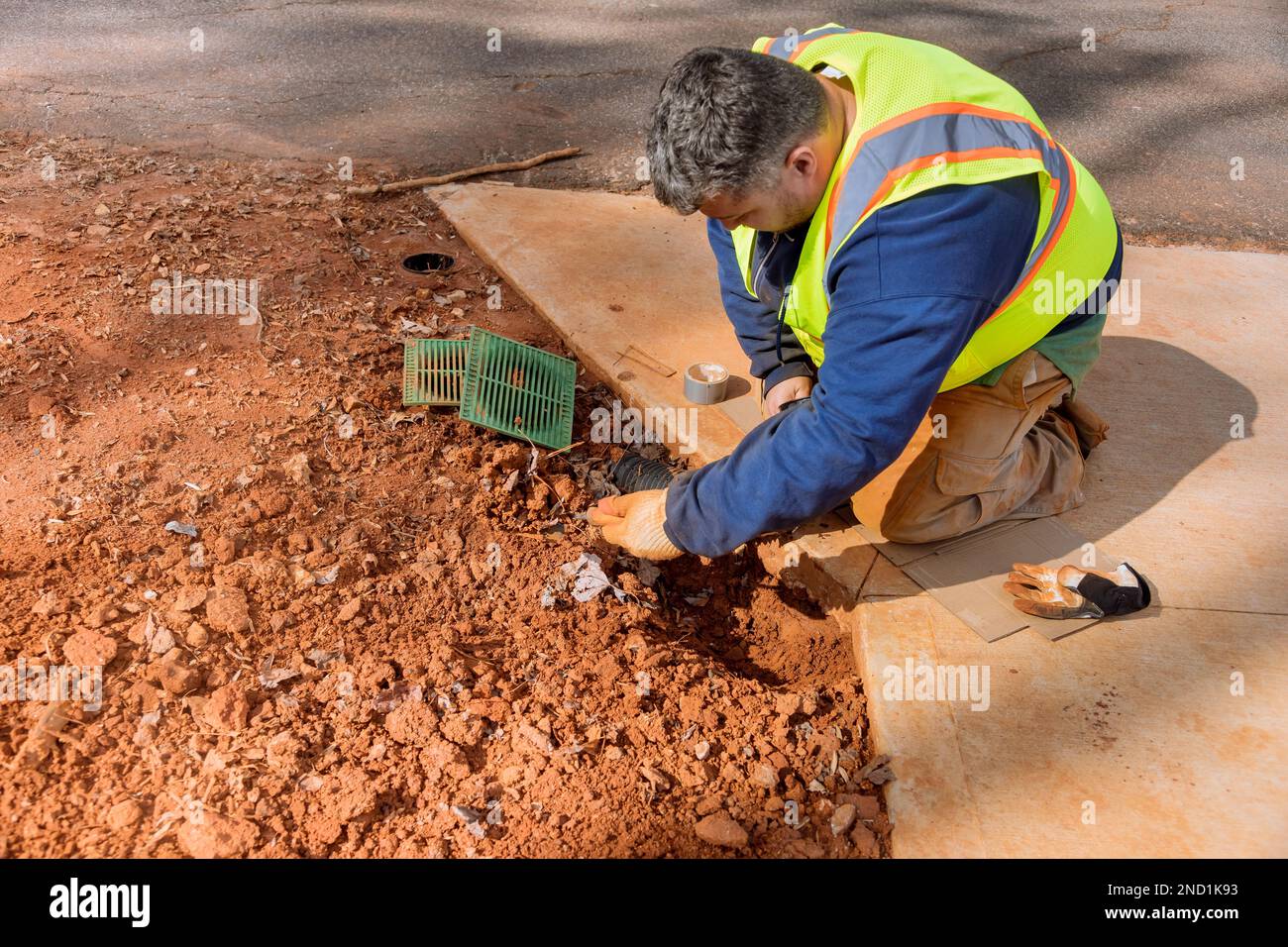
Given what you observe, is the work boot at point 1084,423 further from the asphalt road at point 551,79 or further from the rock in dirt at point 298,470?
the rock in dirt at point 298,470

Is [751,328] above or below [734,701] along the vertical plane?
above

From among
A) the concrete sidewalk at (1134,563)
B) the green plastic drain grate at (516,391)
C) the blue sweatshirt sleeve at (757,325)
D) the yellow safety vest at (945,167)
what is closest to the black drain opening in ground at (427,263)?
the concrete sidewalk at (1134,563)

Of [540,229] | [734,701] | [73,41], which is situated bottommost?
[734,701]

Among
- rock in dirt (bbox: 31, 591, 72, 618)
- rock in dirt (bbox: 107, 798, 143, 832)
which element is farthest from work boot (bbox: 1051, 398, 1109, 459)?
rock in dirt (bbox: 31, 591, 72, 618)

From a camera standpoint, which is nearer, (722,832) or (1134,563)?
(722,832)

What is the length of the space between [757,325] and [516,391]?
0.77m

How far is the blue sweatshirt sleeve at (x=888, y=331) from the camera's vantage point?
190 cm

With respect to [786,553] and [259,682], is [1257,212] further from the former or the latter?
[259,682]

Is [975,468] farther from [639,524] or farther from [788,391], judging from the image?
[639,524]

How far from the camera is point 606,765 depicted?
208cm

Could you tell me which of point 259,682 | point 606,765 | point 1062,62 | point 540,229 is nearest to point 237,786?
point 259,682

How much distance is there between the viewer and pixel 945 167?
1902 millimetres

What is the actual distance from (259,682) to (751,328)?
1710mm

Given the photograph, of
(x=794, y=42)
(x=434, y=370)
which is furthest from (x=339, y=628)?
(x=794, y=42)
